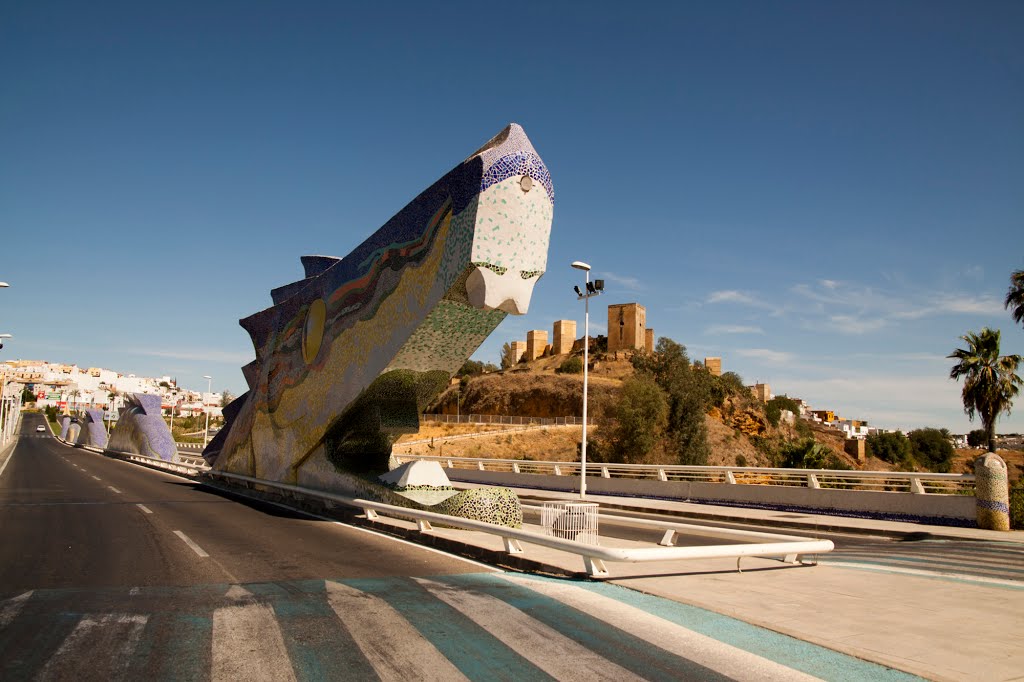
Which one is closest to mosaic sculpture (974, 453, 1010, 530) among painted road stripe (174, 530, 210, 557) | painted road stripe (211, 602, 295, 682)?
painted road stripe (211, 602, 295, 682)

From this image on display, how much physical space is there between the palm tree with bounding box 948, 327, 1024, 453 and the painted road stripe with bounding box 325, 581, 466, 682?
25112 mm

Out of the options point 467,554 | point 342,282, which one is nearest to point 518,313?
point 467,554

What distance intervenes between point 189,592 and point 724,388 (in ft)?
312

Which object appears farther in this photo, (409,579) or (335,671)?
(409,579)

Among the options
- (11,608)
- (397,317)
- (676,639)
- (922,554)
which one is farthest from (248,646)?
(922,554)

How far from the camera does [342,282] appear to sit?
17828 millimetres

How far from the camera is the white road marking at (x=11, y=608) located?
6.56 m

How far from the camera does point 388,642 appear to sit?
6008mm

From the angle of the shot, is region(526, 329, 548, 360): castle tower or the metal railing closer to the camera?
the metal railing

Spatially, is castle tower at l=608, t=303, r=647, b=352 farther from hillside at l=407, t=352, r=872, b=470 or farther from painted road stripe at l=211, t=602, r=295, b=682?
painted road stripe at l=211, t=602, r=295, b=682

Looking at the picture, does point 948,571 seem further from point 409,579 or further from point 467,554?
point 409,579

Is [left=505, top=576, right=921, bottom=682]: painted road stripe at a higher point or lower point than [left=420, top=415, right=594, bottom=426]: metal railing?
lower

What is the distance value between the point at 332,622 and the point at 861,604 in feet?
19.1

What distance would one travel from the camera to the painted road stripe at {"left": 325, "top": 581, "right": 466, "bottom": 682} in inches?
207
